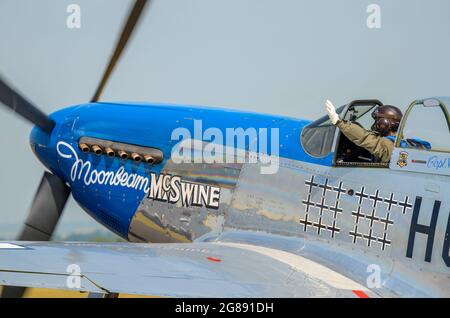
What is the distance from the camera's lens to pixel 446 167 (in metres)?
5.83

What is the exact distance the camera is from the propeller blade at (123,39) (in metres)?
4.96

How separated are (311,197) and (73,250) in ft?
6.75

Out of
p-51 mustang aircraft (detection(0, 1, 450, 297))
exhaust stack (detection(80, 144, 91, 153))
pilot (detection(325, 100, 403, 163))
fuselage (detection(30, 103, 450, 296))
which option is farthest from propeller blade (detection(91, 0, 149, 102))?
pilot (detection(325, 100, 403, 163))

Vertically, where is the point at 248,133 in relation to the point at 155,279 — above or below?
above

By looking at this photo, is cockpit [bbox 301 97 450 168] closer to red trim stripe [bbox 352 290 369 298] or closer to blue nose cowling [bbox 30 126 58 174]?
red trim stripe [bbox 352 290 369 298]

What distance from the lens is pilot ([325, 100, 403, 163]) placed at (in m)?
6.38

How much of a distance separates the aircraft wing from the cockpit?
0.97 meters

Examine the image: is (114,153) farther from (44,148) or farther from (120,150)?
(44,148)

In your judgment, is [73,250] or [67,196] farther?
[67,196]

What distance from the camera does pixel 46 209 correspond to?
27.6 feet

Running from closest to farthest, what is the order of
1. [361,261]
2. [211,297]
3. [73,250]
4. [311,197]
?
[211,297], [73,250], [361,261], [311,197]

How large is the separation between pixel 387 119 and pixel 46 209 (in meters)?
3.84
